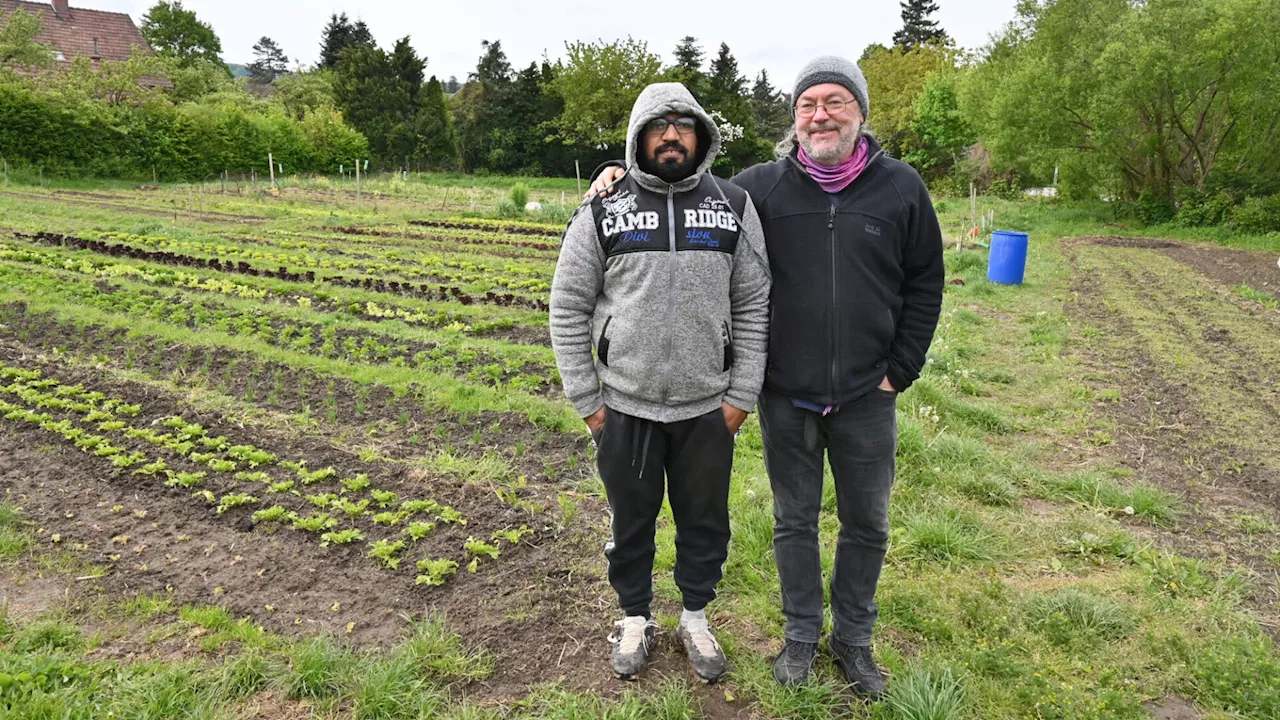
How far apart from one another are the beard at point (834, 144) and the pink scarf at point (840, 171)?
0.08 ft

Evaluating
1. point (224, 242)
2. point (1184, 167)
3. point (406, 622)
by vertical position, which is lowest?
point (406, 622)

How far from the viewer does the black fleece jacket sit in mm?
2572

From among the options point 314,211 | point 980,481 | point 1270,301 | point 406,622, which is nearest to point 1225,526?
point 980,481

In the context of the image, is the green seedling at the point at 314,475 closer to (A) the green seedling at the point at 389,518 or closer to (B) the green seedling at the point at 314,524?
(B) the green seedling at the point at 314,524

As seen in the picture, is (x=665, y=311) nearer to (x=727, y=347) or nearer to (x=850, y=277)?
(x=727, y=347)

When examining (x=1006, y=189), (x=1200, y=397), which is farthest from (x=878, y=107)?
(x=1200, y=397)

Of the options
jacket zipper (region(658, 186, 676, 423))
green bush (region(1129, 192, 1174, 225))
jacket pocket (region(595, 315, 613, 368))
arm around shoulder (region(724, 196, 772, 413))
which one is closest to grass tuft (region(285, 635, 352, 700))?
jacket pocket (region(595, 315, 613, 368))

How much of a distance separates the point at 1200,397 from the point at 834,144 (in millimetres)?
6006

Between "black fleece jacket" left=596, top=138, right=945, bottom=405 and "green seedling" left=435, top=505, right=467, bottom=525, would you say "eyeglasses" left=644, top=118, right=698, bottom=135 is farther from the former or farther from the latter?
"green seedling" left=435, top=505, right=467, bottom=525

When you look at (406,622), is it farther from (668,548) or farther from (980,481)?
(980,481)

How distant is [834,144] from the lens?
2529 millimetres

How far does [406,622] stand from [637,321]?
5.72 ft

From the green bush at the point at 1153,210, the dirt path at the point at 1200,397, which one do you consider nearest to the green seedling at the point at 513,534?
the dirt path at the point at 1200,397

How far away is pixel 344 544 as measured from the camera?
4.01 metres
